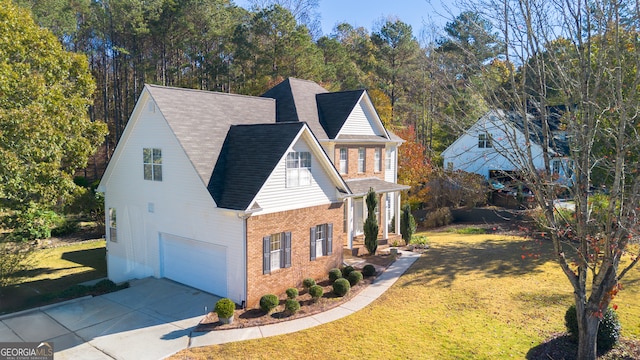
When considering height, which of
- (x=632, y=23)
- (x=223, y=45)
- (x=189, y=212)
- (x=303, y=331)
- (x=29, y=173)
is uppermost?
(x=223, y=45)

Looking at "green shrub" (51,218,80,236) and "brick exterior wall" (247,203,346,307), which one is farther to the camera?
"green shrub" (51,218,80,236)

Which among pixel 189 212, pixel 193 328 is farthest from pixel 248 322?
pixel 189 212

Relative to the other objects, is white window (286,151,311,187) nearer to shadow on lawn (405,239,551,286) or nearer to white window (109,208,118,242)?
shadow on lawn (405,239,551,286)

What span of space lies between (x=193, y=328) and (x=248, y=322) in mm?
1755

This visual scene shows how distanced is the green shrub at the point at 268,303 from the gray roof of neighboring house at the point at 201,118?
4769 mm

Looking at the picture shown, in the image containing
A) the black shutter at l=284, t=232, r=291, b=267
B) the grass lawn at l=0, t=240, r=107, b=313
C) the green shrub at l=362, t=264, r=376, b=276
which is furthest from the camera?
the green shrub at l=362, t=264, r=376, b=276

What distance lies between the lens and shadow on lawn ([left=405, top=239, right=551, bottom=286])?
19.3 m

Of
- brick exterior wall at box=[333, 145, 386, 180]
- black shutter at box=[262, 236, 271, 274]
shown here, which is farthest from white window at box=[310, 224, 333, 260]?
brick exterior wall at box=[333, 145, 386, 180]

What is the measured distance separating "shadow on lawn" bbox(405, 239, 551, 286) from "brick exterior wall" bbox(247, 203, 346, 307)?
3786mm

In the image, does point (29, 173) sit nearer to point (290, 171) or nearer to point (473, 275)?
point (290, 171)

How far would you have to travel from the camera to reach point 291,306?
14.6 meters

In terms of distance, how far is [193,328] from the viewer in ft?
44.2

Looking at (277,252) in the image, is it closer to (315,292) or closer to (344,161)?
(315,292)

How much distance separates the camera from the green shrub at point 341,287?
648 inches
